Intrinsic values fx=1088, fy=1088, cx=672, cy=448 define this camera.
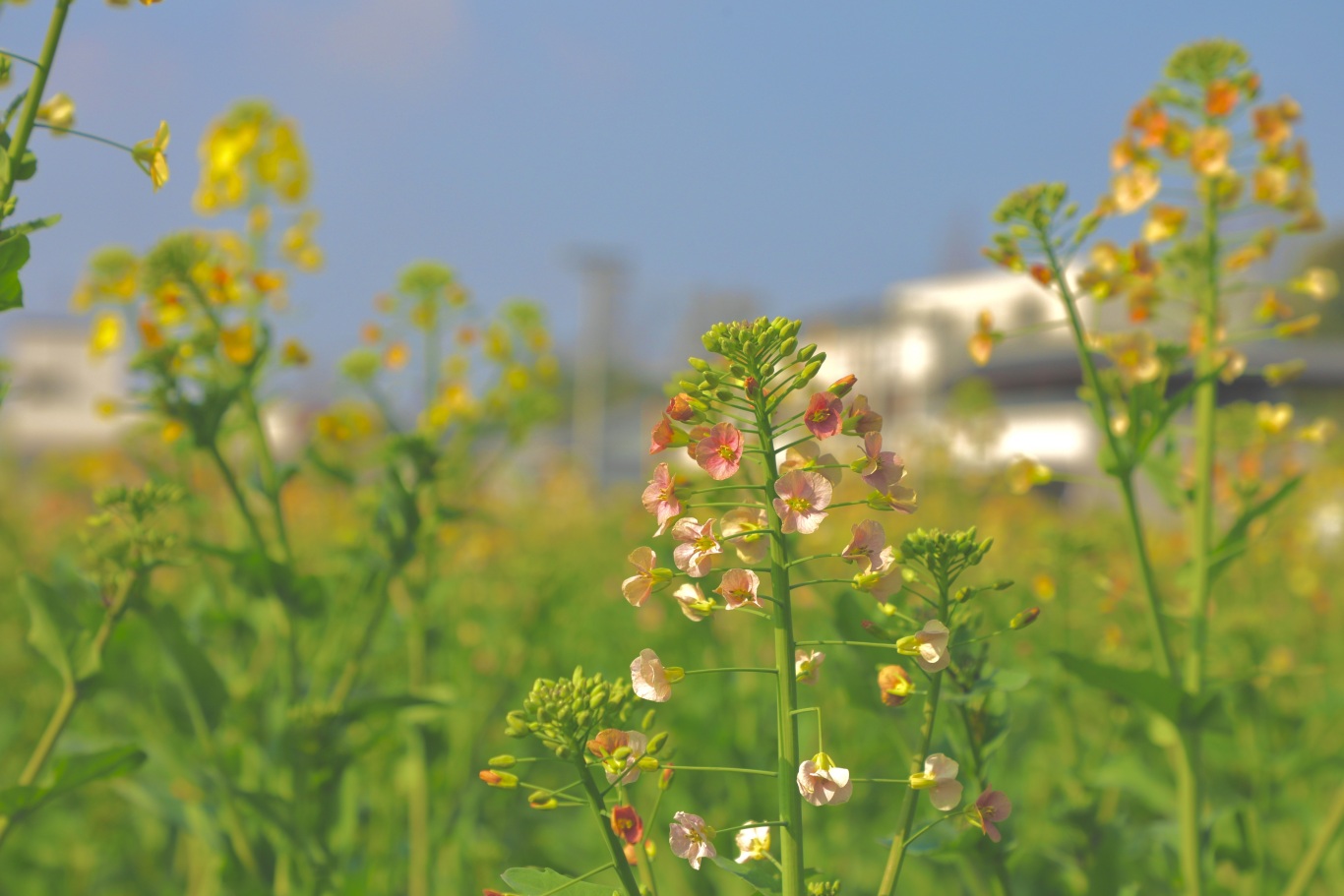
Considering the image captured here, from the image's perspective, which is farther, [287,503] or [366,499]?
[287,503]

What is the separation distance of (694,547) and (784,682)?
0.31 ft

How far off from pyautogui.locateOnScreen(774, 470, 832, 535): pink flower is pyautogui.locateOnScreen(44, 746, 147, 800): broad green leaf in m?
0.74

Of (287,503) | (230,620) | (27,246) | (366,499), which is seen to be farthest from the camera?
(287,503)

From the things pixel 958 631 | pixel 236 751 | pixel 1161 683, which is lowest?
pixel 236 751

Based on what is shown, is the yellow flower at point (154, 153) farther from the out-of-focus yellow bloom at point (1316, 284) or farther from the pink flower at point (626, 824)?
the out-of-focus yellow bloom at point (1316, 284)

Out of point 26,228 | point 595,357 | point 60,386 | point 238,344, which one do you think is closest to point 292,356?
point 238,344

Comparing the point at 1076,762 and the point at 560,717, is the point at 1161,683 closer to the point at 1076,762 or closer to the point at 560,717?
the point at 1076,762

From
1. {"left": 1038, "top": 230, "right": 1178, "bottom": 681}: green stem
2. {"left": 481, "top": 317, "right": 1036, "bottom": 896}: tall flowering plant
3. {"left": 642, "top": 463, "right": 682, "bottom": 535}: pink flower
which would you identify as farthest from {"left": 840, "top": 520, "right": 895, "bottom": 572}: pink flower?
{"left": 1038, "top": 230, "right": 1178, "bottom": 681}: green stem

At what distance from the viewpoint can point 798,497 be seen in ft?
2.10

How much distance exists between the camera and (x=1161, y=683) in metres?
1.11

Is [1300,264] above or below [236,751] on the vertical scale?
above

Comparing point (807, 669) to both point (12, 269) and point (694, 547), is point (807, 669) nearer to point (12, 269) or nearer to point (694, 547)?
point (694, 547)

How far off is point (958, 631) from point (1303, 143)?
40.9 inches

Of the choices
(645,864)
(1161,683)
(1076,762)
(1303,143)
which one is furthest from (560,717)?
(1303,143)
